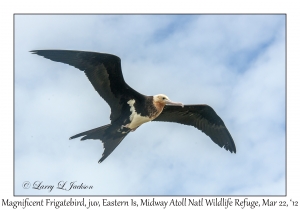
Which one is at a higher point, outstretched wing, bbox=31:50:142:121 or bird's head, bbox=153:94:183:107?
outstretched wing, bbox=31:50:142:121

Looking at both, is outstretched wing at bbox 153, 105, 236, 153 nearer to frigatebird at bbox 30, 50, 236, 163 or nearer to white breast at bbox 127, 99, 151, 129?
frigatebird at bbox 30, 50, 236, 163

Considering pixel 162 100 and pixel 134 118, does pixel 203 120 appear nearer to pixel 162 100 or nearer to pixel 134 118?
pixel 162 100

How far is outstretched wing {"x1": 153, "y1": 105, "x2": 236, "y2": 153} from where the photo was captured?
9250 mm

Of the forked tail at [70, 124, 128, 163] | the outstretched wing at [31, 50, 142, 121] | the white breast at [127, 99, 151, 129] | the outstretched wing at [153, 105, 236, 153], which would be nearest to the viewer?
the outstretched wing at [31, 50, 142, 121]

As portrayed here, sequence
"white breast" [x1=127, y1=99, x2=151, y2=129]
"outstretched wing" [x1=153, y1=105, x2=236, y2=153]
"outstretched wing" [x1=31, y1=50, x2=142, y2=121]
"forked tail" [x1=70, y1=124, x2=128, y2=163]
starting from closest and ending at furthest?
"outstretched wing" [x1=31, y1=50, x2=142, y2=121], "forked tail" [x1=70, y1=124, x2=128, y2=163], "white breast" [x1=127, y1=99, x2=151, y2=129], "outstretched wing" [x1=153, y1=105, x2=236, y2=153]

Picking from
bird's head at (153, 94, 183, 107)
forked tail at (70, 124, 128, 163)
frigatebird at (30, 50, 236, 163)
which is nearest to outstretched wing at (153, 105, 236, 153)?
frigatebird at (30, 50, 236, 163)

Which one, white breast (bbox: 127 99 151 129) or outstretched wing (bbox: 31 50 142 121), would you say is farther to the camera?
white breast (bbox: 127 99 151 129)

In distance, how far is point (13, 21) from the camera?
851 cm

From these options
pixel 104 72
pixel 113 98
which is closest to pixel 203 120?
pixel 113 98

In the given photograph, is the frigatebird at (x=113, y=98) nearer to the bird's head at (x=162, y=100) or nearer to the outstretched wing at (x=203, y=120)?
the bird's head at (x=162, y=100)

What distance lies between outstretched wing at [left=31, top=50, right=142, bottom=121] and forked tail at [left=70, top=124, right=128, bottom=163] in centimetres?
20

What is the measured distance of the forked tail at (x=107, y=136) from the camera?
8344mm

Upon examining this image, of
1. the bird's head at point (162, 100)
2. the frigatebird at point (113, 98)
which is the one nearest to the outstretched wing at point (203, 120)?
the frigatebird at point (113, 98)
